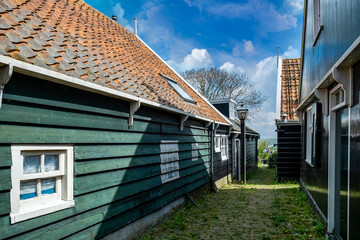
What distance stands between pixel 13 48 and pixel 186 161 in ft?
17.9

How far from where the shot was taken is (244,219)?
21.7 feet

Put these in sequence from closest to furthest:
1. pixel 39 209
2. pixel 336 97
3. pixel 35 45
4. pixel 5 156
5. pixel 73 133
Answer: pixel 5 156 → pixel 39 209 → pixel 35 45 → pixel 73 133 → pixel 336 97

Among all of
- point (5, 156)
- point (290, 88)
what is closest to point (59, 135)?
point (5, 156)

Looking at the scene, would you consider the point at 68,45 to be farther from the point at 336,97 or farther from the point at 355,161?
the point at 336,97

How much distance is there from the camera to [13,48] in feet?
9.72

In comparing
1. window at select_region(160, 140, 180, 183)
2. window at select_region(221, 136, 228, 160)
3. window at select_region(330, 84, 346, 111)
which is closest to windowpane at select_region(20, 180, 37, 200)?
window at select_region(160, 140, 180, 183)

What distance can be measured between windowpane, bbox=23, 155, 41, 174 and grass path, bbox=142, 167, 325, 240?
9.44 feet

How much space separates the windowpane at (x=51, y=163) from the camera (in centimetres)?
329

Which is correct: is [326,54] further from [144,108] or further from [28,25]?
[28,25]

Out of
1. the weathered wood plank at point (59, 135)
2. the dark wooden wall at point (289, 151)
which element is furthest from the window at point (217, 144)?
the weathered wood plank at point (59, 135)

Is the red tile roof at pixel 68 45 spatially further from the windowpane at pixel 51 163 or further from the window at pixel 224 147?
the window at pixel 224 147

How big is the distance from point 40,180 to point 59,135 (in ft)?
1.98

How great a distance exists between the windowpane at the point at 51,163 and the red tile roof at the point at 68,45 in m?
1.13

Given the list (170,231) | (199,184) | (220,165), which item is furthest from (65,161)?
(220,165)
